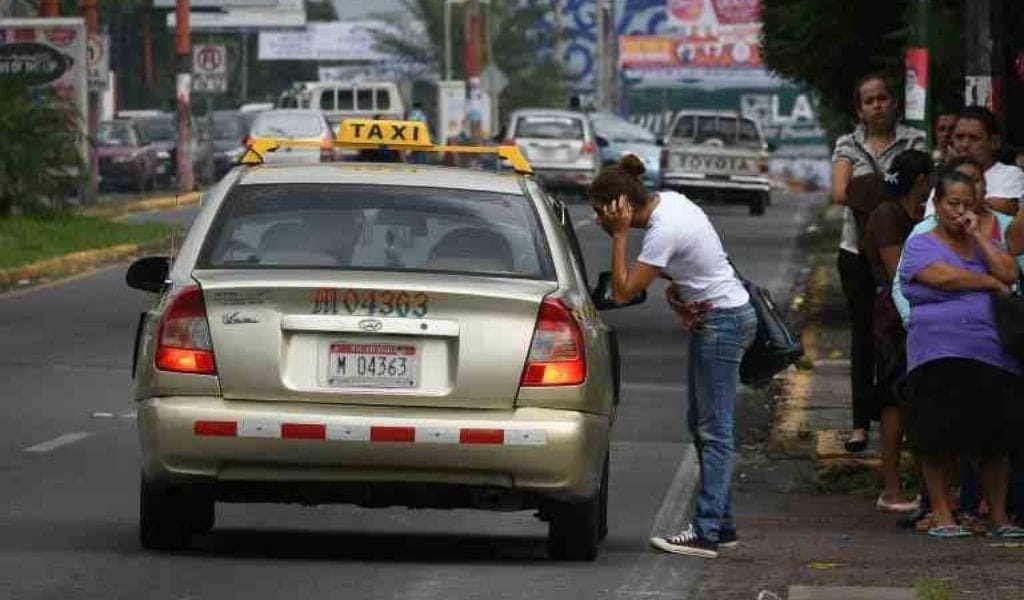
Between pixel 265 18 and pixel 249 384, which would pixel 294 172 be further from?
pixel 265 18

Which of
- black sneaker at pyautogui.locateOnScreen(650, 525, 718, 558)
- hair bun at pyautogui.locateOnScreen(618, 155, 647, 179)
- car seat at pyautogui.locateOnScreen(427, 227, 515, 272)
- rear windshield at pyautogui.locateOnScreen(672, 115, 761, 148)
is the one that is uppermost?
hair bun at pyautogui.locateOnScreen(618, 155, 647, 179)

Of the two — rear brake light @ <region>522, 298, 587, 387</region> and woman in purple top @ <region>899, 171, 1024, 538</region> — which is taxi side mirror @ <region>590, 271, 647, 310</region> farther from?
woman in purple top @ <region>899, 171, 1024, 538</region>

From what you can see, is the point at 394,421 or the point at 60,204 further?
the point at 60,204

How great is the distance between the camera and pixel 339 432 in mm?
10148

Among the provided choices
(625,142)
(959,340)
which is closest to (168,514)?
(959,340)

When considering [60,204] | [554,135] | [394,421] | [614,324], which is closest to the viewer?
[394,421]

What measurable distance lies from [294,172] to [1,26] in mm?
27769

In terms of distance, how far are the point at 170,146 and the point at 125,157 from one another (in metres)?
3.89

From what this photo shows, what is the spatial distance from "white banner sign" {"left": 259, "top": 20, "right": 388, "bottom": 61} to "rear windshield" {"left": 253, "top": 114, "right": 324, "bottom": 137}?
61.9 m

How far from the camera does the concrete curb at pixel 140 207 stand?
43.0 metres

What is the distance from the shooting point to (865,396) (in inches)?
553

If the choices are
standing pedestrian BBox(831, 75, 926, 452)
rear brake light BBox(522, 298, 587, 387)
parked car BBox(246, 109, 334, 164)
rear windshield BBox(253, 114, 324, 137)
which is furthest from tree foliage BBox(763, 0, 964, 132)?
rear windshield BBox(253, 114, 324, 137)

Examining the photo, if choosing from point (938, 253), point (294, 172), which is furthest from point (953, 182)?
point (294, 172)

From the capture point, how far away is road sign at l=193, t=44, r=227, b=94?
55156 millimetres
